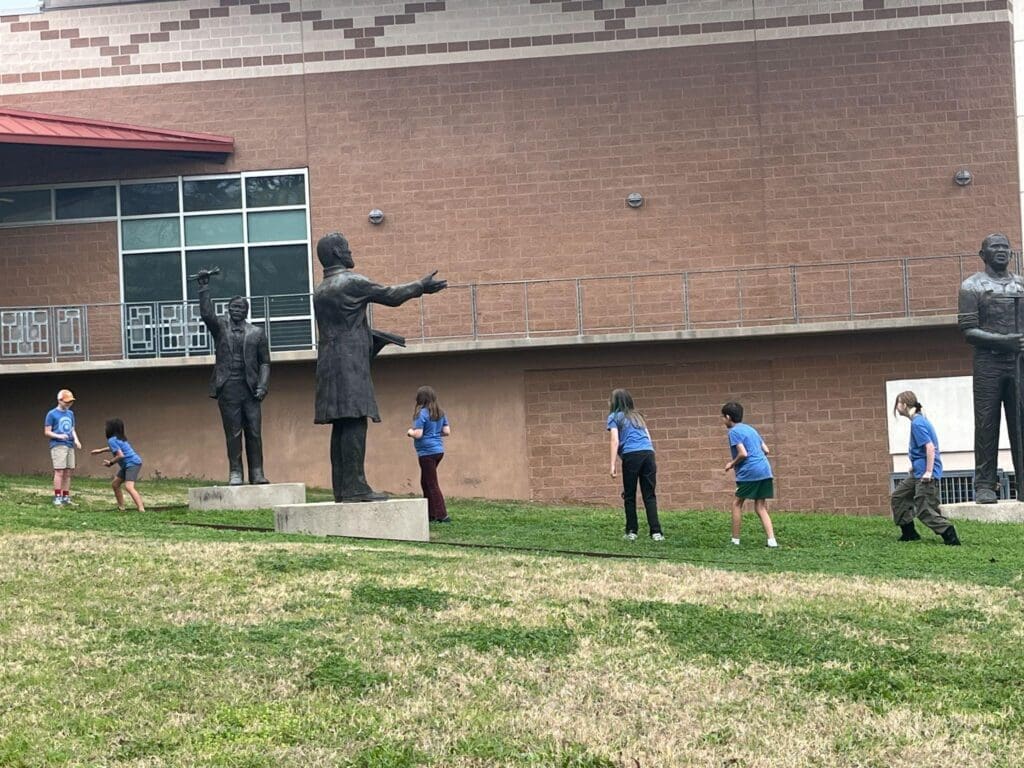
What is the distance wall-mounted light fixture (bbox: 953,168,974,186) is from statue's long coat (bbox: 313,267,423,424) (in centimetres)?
1394

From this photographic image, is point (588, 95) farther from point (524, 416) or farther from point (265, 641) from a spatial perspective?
point (265, 641)

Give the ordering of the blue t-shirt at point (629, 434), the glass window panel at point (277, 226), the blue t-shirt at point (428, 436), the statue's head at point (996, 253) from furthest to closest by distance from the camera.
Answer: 1. the glass window panel at point (277, 226)
2. the statue's head at point (996, 253)
3. the blue t-shirt at point (428, 436)
4. the blue t-shirt at point (629, 434)

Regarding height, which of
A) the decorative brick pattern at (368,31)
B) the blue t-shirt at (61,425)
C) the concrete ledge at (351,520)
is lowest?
the concrete ledge at (351,520)

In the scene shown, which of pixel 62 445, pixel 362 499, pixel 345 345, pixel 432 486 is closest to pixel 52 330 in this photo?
pixel 62 445

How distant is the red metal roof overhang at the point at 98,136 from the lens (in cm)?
2502

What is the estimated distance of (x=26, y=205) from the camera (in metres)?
27.8

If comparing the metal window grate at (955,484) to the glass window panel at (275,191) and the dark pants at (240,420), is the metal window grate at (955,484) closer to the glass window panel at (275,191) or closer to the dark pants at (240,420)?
the glass window panel at (275,191)

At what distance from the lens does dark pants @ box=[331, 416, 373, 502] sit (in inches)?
592

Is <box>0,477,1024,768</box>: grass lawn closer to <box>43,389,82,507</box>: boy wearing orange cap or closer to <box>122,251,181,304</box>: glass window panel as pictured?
<box>43,389,82,507</box>: boy wearing orange cap

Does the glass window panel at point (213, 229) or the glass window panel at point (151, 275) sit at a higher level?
the glass window panel at point (213, 229)

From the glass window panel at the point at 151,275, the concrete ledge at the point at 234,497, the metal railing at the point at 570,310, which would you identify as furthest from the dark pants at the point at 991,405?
the glass window panel at the point at 151,275

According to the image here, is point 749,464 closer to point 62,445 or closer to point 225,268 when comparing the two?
point 62,445

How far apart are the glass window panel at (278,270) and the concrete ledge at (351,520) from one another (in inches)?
500

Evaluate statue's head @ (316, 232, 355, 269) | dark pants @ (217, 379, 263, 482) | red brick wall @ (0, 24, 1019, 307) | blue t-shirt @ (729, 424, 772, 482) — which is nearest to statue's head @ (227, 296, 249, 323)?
dark pants @ (217, 379, 263, 482)
